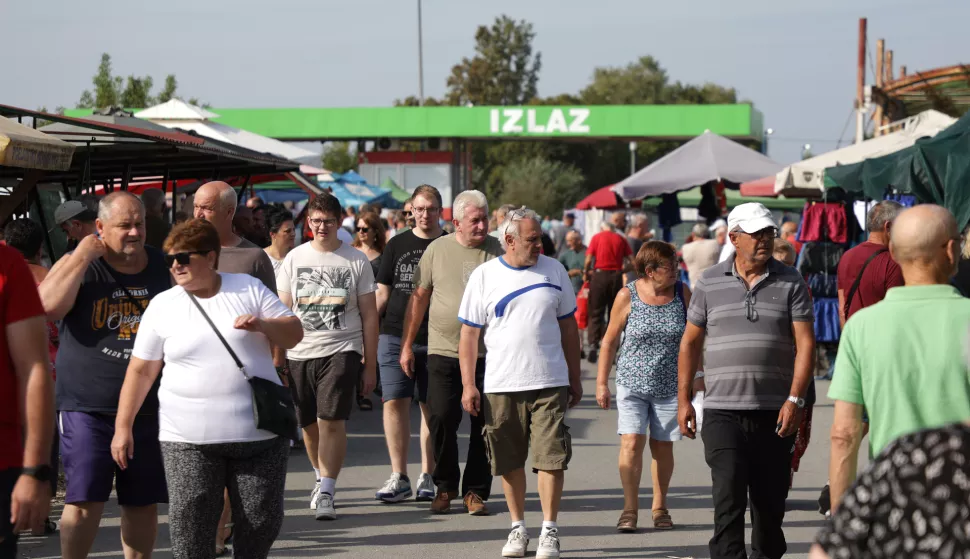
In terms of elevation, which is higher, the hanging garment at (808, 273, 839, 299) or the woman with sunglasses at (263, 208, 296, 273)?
the woman with sunglasses at (263, 208, 296, 273)

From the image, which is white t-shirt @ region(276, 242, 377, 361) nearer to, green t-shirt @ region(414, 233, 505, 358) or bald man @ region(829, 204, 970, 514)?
green t-shirt @ region(414, 233, 505, 358)

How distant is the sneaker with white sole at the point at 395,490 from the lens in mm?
8727

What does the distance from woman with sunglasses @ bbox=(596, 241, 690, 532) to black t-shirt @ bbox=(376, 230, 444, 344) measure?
159 cm

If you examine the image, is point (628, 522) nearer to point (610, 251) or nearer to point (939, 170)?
point (939, 170)

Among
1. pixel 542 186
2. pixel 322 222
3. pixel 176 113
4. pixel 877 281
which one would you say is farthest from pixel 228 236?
pixel 542 186

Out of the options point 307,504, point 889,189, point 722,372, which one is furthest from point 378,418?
point 722,372

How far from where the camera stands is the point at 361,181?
31.0m

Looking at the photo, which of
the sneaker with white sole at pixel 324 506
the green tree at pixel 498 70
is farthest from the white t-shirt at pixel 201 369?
the green tree at pixel 498 70

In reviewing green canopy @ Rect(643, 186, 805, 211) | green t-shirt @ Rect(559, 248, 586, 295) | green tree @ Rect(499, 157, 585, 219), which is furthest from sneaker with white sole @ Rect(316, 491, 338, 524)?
green tree @ Rect(499, 157, 585, 219)

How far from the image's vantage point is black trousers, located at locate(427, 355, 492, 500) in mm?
8422

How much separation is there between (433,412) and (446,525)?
2.71ft

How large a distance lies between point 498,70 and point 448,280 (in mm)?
89663

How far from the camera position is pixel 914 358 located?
4.12m

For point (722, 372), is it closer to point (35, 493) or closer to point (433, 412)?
point (433, 412)
